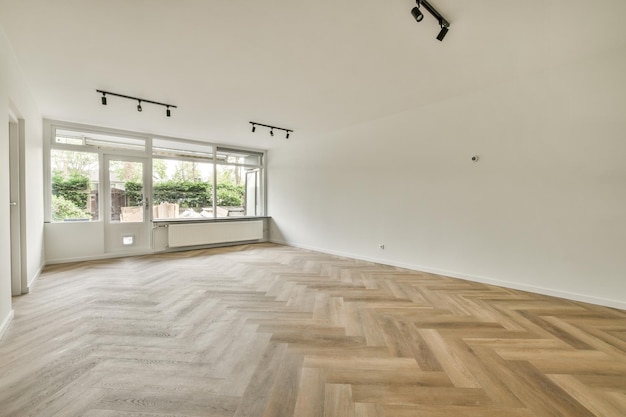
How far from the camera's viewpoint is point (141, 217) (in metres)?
5.87

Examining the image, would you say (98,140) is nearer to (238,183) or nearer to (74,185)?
(74,185)

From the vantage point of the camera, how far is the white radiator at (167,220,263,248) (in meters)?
6.08

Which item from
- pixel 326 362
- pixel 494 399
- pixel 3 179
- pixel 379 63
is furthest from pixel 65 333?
pixel 379 63

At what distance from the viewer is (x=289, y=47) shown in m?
2.66

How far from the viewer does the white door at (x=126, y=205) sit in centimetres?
547

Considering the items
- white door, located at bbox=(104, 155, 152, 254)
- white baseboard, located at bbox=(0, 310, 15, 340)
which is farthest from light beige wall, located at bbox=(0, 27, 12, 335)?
white door, located at bbox=(104, 155, 152, 254)

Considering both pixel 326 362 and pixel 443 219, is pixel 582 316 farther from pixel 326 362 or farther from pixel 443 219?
pixel 326 362

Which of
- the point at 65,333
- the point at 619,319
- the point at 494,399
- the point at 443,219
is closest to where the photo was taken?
the point at 494,399

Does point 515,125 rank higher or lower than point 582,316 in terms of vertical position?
higher

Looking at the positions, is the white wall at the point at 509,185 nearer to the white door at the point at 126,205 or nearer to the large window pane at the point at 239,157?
the large window pane at the point at 239,157

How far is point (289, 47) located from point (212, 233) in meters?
5.08

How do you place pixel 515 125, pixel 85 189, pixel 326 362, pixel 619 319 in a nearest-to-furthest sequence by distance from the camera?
pixel 326 362 → pixel 619 319 → pixel 515 125 → pixel 85 189

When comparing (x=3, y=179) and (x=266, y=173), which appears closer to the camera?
(x=3, y=179)

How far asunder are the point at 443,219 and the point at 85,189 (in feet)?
21.9
